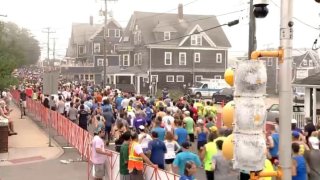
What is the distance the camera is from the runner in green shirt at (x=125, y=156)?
10.9m

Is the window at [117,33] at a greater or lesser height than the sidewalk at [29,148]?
greater

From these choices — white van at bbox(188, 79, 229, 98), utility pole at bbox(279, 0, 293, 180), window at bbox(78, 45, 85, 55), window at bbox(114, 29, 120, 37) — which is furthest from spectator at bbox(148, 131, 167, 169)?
window at bbox(78, 45, 85, 55)

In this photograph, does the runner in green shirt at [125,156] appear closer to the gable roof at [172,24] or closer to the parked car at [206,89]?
the parked car at [206,89]

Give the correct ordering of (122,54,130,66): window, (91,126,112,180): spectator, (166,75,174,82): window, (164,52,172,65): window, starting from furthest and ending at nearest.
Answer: (122,54,130,66): window → (166,75,174,82): window → (164,52,172,65): window → (91,126,112,180): spectator

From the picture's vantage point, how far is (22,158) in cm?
1770

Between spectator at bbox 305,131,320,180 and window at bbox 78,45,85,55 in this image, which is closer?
spectator at bbox 305,131,320,180

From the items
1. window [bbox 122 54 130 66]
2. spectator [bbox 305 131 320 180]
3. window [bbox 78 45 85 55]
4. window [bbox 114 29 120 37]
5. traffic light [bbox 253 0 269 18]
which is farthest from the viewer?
window [bbox 78 45 85 55]

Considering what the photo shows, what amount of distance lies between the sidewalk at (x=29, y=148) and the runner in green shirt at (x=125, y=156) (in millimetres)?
6748

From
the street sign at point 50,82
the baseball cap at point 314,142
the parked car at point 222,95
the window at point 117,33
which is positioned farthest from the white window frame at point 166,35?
the baseball cap at point 314,142

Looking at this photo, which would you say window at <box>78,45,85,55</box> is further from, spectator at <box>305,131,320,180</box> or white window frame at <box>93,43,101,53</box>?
spectator at <box>305,131,320,180</box>

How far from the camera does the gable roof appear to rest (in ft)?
203

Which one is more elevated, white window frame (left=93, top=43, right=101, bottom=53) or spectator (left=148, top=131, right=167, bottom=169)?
white window frame (left=93, top=43, right=101, bottom=53)

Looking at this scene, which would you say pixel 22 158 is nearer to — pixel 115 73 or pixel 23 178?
pixel 23 178

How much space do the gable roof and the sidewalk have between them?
3630 cm
